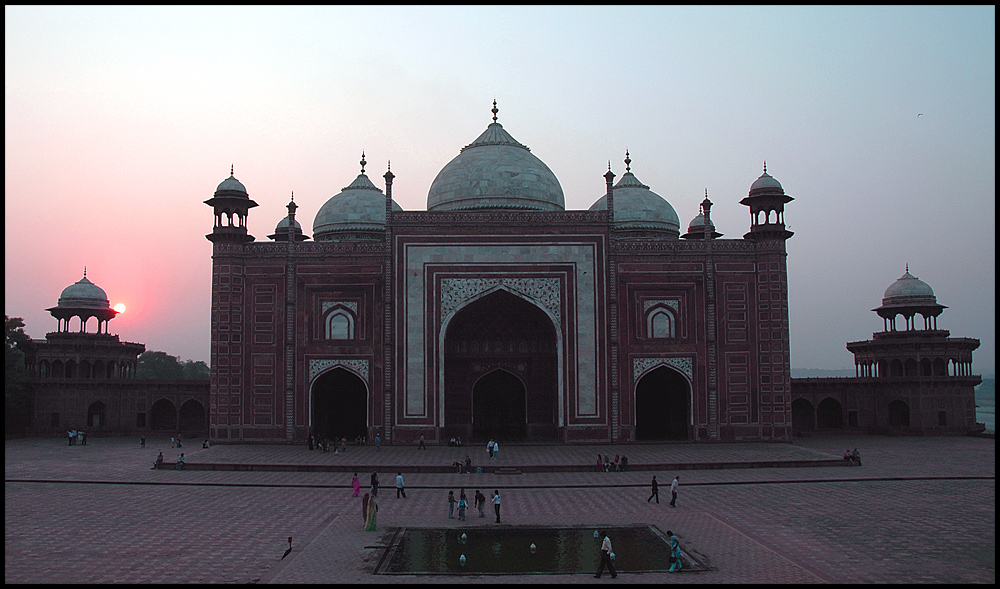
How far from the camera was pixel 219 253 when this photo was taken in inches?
1026

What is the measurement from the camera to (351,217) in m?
31.7

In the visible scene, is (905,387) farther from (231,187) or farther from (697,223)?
(231,187)

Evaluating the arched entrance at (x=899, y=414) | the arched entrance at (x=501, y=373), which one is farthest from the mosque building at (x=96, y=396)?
the arched entrance at (x=899, y=414)

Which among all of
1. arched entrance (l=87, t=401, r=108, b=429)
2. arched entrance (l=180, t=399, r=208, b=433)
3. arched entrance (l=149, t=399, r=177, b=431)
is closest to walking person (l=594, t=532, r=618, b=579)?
arched entrance (l=180, t=399, r=208, b=433)

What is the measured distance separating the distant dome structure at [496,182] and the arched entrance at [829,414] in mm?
13539

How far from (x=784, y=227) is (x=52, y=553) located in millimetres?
22911

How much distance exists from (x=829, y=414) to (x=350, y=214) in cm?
2117

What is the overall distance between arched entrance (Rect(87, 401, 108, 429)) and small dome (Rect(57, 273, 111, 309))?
19.0 ft

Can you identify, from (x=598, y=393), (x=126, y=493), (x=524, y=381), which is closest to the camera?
(x=126, y=493)

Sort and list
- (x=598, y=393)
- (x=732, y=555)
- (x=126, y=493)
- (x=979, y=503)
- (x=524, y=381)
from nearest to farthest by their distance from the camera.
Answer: (x=732, y=555) → (x=979, y=503) → (x=126, y=493) → (x=598, y=393) → (x=524, y=381)

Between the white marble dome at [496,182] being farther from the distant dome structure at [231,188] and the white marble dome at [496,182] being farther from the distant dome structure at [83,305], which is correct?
the distant dome structure at [83,305]

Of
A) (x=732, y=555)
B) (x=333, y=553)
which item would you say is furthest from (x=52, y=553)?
(x=732, y=555)

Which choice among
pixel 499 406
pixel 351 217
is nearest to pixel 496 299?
pixel 499 406

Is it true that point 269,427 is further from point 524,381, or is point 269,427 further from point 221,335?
point 524,381
